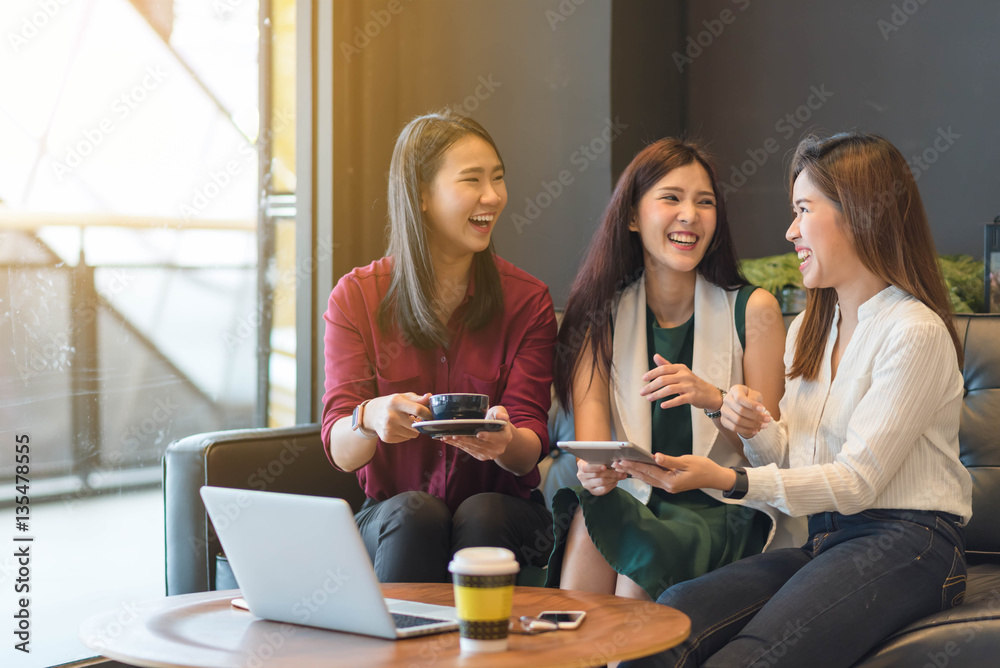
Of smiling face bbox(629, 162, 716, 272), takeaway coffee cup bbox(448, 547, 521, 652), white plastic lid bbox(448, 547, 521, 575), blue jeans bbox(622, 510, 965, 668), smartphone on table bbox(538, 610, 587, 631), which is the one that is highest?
smiling face bbox(629, 162, 716, 272)

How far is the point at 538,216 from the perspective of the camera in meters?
3.08

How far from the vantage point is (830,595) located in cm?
140

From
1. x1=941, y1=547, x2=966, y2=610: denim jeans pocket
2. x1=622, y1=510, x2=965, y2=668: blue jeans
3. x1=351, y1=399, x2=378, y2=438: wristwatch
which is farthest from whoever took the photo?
x1=351, y1=399, x2=378, y2=438: wristwatch

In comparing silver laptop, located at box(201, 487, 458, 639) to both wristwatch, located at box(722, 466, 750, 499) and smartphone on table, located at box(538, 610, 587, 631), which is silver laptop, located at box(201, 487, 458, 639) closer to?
smartphone on table, located at box(538, 610, 587, 631)

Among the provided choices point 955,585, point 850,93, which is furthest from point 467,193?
point 850,93

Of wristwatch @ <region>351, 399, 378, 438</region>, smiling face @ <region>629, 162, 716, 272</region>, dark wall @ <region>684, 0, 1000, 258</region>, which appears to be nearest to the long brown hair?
smiling face @ <region>629, 162, 716, 272</region>

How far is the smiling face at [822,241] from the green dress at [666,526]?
220mm

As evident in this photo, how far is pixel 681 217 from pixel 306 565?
115 centimetres

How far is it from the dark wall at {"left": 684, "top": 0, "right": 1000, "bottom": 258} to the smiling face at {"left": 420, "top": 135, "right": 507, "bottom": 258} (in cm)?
146

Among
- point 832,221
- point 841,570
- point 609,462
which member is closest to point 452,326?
point 609,462

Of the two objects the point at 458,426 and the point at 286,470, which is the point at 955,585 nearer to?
the point at 458,426

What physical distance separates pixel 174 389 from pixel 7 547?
0.64 metres

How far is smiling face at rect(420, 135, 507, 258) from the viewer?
6.50 ft

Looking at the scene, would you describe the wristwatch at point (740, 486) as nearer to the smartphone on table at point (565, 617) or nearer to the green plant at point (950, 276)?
the smartphone on table at point (565, 617)
